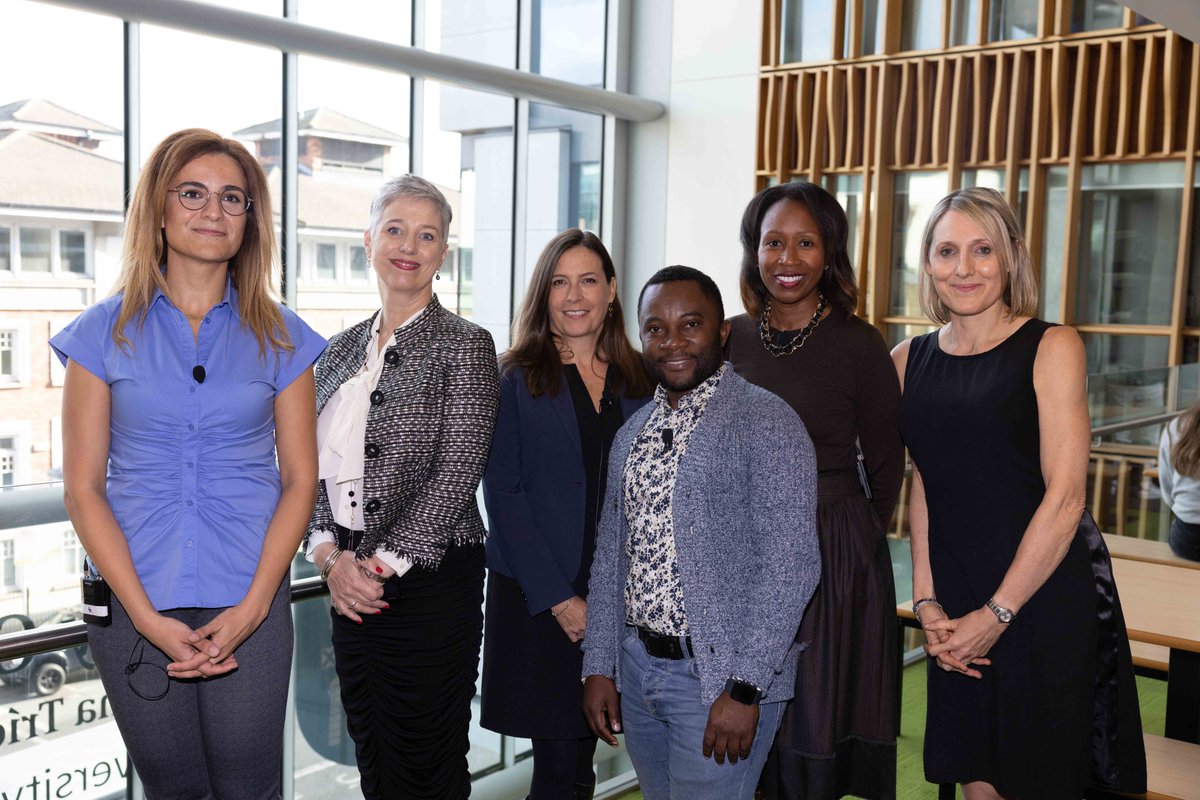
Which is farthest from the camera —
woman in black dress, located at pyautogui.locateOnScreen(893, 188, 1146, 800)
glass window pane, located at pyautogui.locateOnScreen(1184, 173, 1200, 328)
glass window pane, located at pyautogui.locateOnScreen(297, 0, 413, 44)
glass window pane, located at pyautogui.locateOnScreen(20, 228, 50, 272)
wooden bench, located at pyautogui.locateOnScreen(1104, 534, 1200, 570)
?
glass window pane, located at pyautogui.locateOnScreen(1184, 173, 1200, 328)

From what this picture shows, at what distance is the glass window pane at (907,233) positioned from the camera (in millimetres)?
8648

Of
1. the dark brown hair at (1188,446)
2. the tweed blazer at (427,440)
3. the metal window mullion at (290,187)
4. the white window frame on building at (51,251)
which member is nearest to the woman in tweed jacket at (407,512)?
the tweed blazer at (427,440)

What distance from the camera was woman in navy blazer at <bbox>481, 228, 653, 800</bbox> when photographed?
252 centimetres

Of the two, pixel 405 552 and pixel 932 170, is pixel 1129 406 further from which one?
pixel 405 552

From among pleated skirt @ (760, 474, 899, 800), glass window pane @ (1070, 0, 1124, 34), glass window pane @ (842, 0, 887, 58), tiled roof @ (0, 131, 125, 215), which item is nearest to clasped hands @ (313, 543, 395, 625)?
pleated skirt @ (760, 474, 899, 800)

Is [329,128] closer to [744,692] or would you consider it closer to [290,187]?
[290,187]

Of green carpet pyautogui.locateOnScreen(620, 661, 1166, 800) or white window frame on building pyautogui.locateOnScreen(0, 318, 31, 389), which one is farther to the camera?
white window frame on building pyautogui.locateOnScreen(0, 318, 31, 389)

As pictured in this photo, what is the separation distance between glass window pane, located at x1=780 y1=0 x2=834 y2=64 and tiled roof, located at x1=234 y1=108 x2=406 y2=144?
144 inches

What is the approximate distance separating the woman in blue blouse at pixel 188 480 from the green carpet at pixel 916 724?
214cm

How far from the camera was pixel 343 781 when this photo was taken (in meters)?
3.66

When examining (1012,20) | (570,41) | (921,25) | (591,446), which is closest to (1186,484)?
(591,446)

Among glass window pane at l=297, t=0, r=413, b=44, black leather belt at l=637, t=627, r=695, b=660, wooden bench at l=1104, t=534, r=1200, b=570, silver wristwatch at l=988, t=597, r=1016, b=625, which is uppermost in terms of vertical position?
glass window pane at l=297, t=0, r=413, b=44

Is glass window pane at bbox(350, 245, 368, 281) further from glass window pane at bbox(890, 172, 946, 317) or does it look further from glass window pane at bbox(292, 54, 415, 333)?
glass window pane at bbox(890, 172, 946, 317)

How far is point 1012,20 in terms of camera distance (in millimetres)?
7996
